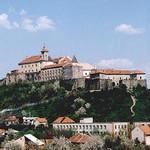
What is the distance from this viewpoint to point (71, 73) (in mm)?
108875

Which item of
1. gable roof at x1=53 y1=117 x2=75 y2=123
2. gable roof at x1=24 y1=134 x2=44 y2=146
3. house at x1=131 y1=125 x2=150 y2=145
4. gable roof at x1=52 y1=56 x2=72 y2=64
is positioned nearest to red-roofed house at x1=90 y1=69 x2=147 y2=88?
gable roof at x1=52 y1=56 x2=72 y2=64

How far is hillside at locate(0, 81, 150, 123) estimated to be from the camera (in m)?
86.9

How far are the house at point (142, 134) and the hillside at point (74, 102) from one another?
1309 centimetres

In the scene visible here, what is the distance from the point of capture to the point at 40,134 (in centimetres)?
7788

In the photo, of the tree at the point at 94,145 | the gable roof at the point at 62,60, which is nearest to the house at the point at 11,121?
the gable roof at the point at 62,60

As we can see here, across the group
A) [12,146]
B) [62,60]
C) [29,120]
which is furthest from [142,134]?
[62,60]

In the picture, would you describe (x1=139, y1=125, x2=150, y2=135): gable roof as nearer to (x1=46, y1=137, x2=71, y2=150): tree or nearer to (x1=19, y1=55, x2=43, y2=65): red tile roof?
(x1=46, y1=137, x2=71, y2=150): tree

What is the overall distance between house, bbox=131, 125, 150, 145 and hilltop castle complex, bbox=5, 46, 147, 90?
3331 cm

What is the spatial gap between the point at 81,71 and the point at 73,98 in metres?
13.8

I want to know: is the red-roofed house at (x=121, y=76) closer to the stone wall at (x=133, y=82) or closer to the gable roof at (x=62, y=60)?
the stone wall at (x=133, y=82)

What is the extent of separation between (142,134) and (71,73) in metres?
43.4

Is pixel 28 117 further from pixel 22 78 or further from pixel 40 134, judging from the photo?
pixel 22 78

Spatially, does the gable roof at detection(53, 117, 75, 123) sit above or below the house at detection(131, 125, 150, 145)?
above

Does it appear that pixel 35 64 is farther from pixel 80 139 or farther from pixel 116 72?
pixel 80 139
